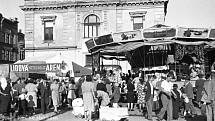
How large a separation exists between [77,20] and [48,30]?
12.1ft

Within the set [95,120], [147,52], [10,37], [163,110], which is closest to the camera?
[163,110]

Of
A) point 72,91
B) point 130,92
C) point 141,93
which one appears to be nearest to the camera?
point 141,93

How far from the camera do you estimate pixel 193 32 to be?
16.5 m

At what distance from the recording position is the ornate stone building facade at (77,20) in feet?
119

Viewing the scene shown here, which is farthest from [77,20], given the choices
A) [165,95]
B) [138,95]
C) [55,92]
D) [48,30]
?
[165,95]

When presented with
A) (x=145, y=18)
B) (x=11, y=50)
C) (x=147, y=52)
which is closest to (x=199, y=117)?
(x=147, y=52)

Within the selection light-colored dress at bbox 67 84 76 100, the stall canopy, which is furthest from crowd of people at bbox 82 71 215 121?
the stall canopy

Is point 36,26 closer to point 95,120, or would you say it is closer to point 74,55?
point 74,55

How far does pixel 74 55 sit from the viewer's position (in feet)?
122

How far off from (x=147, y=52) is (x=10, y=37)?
156 ft

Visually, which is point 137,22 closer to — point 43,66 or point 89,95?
point 43,66

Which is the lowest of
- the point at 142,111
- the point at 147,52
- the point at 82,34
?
the point at 142,111

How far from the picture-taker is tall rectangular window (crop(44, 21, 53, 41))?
3797cm

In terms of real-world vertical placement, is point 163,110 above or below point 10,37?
below
